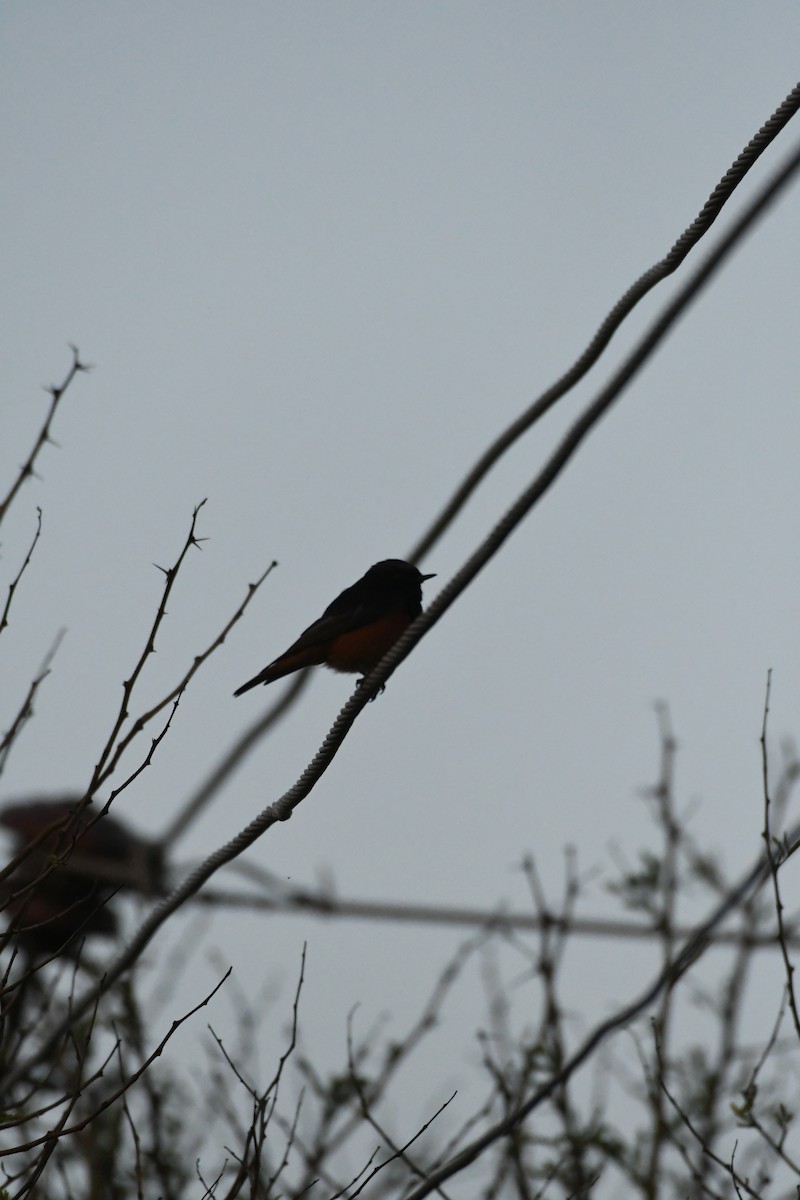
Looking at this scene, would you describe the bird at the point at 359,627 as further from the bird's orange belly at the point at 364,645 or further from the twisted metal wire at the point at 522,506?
the twisted metal wire at the point at 522,506

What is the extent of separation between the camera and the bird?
5.46 metres

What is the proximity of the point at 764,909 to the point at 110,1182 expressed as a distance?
356cm

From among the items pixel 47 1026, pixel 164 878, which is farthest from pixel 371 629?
pixel 47 1026

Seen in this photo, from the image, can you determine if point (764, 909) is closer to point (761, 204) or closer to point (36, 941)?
point (36, 941)

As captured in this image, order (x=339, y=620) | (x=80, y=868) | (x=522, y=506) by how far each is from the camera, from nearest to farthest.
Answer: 1. (x=522, y=506)
2. (x=339, y=620)
3. (x=80, y=868)

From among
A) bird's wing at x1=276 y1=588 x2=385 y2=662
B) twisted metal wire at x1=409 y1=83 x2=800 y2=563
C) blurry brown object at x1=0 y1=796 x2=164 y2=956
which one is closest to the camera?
twisted metal wire at x1=409 y1=83 x2=800 y2=563

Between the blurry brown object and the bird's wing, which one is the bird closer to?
the bird's wing

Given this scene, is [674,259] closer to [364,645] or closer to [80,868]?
[364,645]

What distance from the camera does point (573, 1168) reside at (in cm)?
588

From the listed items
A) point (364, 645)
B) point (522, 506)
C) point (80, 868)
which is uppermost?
point (80, 868)

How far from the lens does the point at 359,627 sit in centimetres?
554

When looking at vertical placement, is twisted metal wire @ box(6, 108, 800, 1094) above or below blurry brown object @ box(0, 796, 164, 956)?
below

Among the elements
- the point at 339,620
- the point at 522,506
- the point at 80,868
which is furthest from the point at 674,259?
the point at 80,868

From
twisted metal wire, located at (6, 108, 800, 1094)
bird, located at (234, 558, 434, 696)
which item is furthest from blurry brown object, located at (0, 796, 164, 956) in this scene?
twisted metal wire, located at (6, 108, 800, 1094)
